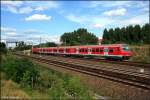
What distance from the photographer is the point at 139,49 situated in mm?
46344

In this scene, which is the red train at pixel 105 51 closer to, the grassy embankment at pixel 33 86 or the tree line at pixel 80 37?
the grassy embankment at pixel 33 86

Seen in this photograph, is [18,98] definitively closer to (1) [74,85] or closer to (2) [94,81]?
(1) [74,85]

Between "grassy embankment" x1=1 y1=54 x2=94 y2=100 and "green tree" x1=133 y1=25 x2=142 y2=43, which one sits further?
"green tree" x1=133 y1=25 x2=142 y2=43

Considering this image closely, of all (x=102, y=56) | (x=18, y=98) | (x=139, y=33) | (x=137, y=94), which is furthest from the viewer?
(x=139, y=33)

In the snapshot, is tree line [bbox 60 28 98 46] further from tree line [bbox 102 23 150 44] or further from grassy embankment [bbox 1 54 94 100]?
grassy embankment [bbox 1 54 94 100]

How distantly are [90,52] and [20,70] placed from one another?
30478mm

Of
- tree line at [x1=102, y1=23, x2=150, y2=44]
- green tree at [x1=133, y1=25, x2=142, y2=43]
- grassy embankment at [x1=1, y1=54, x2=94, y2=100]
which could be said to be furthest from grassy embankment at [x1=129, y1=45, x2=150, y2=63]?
green tree at [x1=133, y1=25, x2=142, y2=43]

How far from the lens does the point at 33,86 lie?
44.3 ft

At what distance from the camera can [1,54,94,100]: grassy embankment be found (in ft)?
33.1

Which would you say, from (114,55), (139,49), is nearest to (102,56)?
(114,55)

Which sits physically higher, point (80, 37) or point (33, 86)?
point (80, 37)

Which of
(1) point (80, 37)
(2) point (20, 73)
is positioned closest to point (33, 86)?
(2) point (20, 73)

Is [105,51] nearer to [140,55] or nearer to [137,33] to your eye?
[140,55]

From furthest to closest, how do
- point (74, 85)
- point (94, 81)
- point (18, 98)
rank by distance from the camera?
1. point (94, 81)
2. point (74, 85)
3. point (18, 98)
